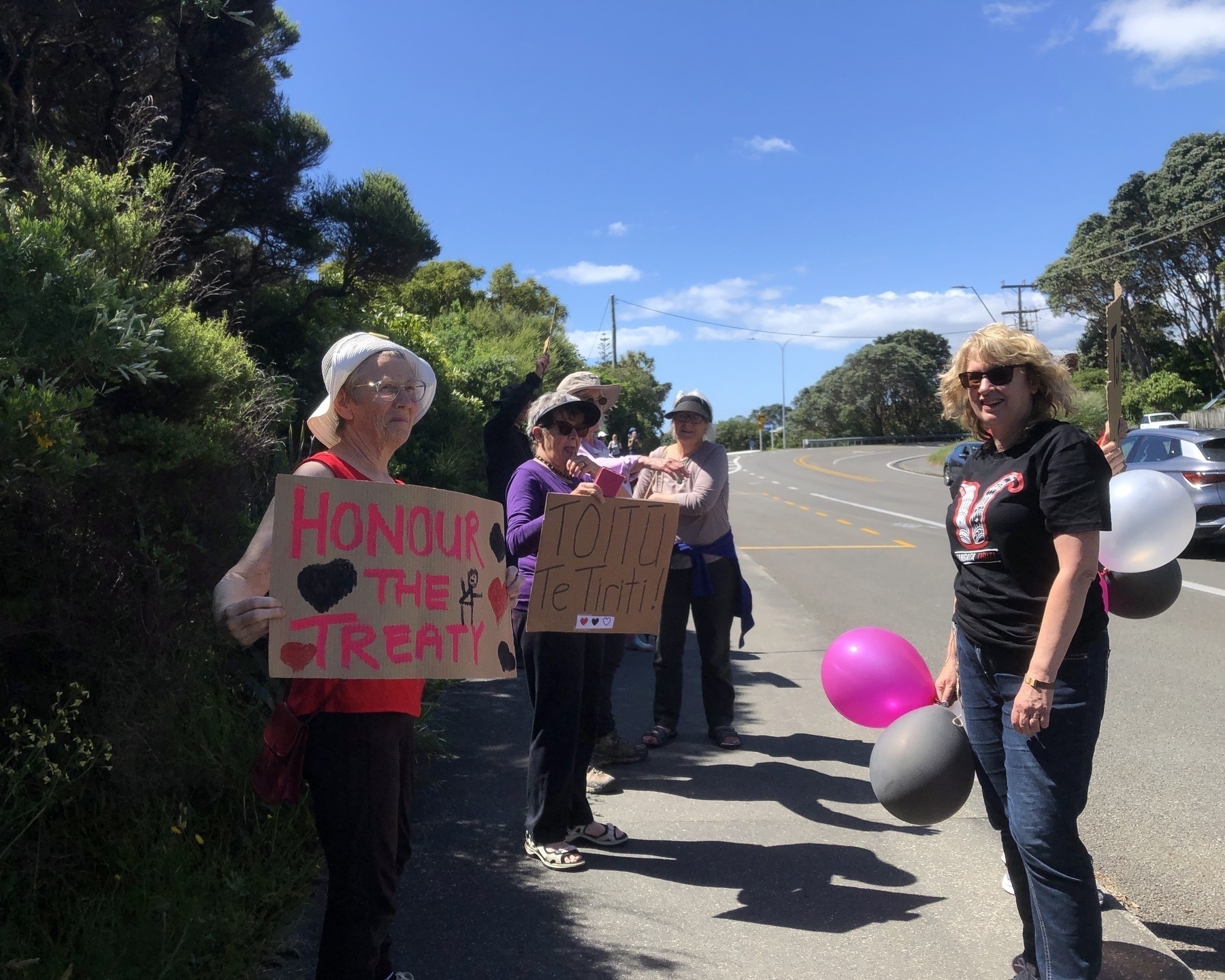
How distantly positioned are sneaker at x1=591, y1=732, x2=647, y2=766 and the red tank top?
2.77m

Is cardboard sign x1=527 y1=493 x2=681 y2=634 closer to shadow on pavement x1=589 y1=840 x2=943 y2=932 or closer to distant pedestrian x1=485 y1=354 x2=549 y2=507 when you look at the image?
shadow on pavement x1=589 y1=840 x2=943 y2=932

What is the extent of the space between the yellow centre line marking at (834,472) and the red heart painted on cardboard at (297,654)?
3313cm

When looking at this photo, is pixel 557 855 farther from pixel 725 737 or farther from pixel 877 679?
pixel 725 737

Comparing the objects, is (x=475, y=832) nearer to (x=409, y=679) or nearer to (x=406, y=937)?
(x=406, y=937)

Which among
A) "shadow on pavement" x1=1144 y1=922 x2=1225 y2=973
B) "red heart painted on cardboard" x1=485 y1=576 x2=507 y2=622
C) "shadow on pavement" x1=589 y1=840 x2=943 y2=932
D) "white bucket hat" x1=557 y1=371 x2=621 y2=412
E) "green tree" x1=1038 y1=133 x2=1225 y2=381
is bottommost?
"shadow on pavement" x1=1144 y1=922 x2=1225 y2=973

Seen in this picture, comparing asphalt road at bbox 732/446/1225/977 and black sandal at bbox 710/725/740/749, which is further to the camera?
black sandal at bbox 710/725/740/749

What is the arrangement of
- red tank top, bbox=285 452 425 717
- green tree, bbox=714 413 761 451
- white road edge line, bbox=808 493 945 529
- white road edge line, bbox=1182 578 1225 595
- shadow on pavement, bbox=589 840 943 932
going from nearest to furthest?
1. red tank top, bbox=285 452 425 717
2. shadow on pavement, bbox=589 840 943 932
3. white road edge line, bbox=1182 578 1225 595
4. white road edge line, bbox=808 493 945 529
5. green tree, bbox=714 413 761 451

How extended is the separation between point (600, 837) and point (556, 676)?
74 centimetres

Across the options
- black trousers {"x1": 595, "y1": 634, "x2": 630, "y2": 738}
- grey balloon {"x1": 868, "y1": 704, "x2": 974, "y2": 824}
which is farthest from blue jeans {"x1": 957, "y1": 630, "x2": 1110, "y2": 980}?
black trousers {"x1": 595, "y1": 634, "x2": 630, "y2": 738}

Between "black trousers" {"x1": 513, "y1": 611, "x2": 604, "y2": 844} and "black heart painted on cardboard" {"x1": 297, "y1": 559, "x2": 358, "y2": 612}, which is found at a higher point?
"black heart painted on cardboard" {"x1": 297, "y1": 559, "x2": 358, "y2": 612}

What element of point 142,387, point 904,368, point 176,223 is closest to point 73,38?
point 176,223

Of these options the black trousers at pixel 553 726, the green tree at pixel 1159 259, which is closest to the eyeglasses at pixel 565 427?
the black trousers at pixel 553 726

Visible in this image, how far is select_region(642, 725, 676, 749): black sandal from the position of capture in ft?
17.6

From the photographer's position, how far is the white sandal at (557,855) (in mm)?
3797
